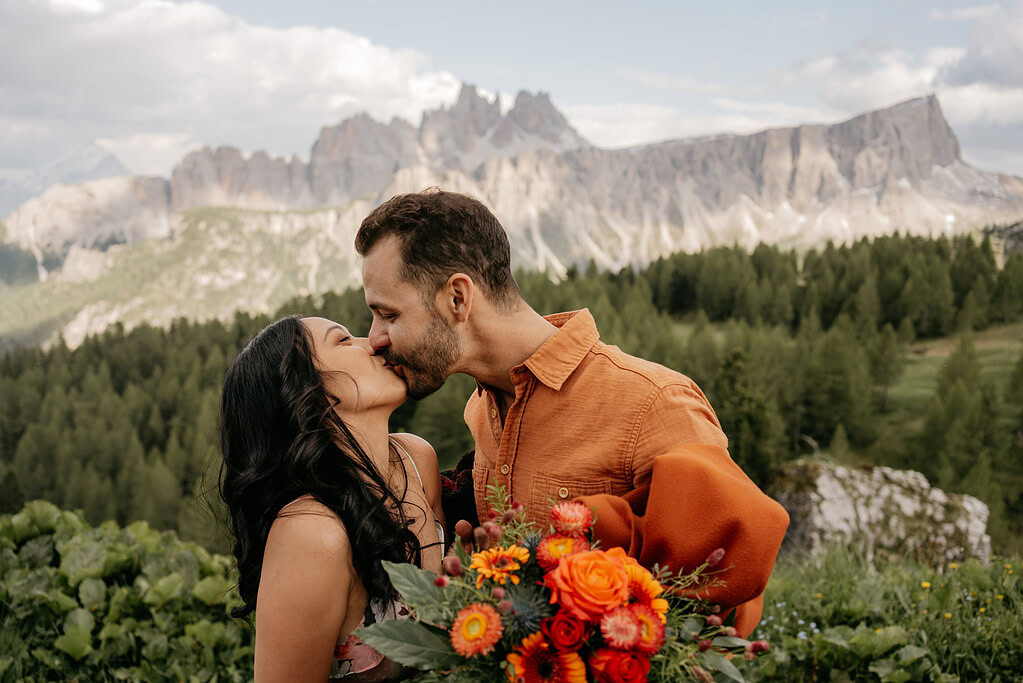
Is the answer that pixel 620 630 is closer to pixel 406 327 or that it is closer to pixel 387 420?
pixel 387 420

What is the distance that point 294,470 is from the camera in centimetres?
339

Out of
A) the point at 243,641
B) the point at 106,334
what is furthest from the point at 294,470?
the point at 106,334

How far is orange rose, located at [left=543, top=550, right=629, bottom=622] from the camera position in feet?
6.55

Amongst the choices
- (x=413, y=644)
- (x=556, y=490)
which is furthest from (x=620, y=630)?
(x=556, y=490)

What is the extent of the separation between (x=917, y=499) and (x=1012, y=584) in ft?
33.2

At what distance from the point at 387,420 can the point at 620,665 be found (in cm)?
181

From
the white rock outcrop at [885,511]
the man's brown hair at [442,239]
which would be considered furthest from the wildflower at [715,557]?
the white rock outcrop at [885,511]

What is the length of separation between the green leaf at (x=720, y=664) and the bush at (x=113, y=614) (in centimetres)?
488

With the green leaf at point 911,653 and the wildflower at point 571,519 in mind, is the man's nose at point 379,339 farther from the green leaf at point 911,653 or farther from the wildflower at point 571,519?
the green leaf at point 911,653

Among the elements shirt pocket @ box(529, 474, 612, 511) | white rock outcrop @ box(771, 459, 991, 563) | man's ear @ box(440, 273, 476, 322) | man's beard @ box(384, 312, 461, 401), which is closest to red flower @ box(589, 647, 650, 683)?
shirt pocket @ box(529, 474, 612, 511)

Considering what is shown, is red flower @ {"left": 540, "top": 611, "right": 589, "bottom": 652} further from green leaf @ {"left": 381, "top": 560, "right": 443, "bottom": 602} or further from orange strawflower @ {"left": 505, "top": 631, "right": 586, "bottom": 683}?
green leaf @ {"left": 381, "top": 560, "right": 443, "bottom": 602}

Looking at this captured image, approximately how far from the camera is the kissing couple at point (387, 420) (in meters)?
3.14

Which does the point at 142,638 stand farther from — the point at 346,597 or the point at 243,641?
the point at 346,597

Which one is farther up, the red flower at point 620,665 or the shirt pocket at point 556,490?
the red flower at point 620,665
